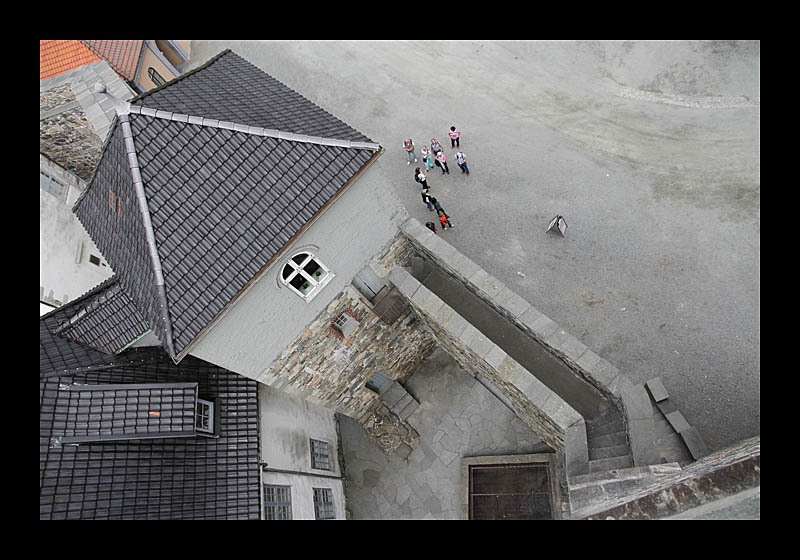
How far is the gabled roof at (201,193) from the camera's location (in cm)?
860

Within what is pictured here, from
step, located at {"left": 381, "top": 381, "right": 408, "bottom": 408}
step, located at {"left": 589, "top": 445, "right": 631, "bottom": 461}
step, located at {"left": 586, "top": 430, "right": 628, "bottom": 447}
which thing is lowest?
step, located at {"left": 589, "top": 445, "right": 631, "bottom": 461}

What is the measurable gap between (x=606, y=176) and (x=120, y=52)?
1843cm

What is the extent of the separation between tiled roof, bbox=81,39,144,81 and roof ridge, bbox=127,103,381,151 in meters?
12.6

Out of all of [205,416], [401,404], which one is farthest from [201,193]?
[401,404]

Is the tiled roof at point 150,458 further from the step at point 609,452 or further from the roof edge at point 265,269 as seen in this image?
the step at point 609,452

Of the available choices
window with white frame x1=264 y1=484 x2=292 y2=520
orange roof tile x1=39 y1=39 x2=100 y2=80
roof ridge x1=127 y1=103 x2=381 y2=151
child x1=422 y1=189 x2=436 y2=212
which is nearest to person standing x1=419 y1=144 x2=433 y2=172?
child x1=422 y1=189 x2=436 y2=212

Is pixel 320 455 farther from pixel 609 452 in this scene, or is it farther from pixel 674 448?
pixel 674 448

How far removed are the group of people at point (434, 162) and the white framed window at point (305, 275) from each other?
7015mm

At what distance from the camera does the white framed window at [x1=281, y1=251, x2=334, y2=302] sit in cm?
997

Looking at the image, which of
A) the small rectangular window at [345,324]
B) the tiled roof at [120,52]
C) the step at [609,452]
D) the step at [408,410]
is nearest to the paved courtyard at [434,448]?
the step at [408,410]

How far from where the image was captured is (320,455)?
1398 centimetres

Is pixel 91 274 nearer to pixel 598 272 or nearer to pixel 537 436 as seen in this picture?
pixel 537 436

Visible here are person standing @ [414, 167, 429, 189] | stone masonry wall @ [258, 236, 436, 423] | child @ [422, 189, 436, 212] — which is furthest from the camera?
person standing @ [414, 167, 429, 189]

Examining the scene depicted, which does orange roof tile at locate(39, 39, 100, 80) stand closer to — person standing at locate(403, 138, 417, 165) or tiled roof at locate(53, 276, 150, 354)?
person standing at locate(403, 138, 417, 165)
